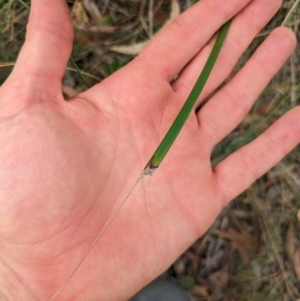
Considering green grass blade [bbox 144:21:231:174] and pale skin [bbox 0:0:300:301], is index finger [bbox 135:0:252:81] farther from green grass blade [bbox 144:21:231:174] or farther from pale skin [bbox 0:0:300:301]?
green grass blade [bbox 144:21:231:174]

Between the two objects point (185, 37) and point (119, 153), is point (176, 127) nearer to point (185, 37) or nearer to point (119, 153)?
point (119, 153)

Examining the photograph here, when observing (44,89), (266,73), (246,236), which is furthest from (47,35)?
(246,236)

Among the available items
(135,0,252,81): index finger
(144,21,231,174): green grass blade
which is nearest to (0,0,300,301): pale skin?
(135,0,252,81): index finger

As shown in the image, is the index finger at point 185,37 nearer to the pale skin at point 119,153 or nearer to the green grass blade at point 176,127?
the pale skin at point 119,153

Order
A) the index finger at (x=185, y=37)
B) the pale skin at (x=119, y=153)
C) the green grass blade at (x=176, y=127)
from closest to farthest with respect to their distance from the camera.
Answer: the green grass blade at (x=176, y=127), the pale skin at (x=119, y=153), the index finger at (x=185, y=37)

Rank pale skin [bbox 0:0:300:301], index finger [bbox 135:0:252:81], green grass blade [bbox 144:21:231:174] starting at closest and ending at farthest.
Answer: green grass blade [bbox 144:21:231:174] < pale skin [bbox 0:0:300:301] < index finger [bbox 135:0:252:81]

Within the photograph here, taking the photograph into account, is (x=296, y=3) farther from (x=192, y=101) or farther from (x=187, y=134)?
(x=192, y=101)

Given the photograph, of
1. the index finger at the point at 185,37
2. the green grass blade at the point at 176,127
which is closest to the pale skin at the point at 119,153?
the index finger at the point at 185,37

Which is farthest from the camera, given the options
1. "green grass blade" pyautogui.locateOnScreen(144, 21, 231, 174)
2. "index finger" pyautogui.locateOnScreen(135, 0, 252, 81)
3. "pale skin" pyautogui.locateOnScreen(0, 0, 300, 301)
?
"index finger" pyautogui.locateOnScreen(135, 0, 252, 81)
